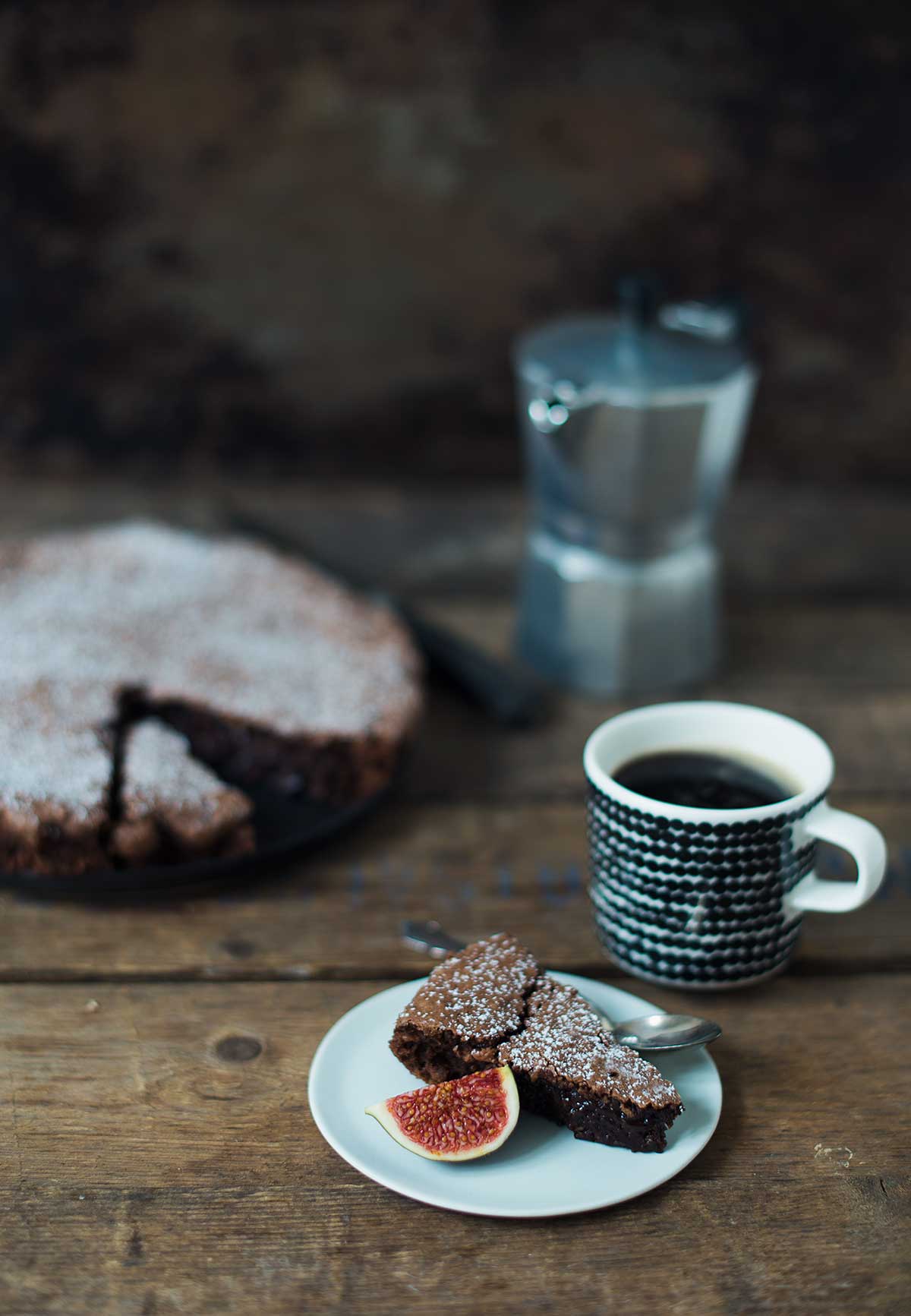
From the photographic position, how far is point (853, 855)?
1083 millimetres

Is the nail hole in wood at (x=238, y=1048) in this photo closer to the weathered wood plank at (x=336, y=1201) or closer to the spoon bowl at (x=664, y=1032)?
the weathered wood plank at (x=336, y=1201)

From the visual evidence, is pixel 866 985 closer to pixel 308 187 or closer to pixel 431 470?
pixel 431 470

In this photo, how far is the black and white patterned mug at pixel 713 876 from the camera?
104 centimetres

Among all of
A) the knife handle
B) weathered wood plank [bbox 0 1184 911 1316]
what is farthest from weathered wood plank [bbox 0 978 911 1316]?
the knife handle

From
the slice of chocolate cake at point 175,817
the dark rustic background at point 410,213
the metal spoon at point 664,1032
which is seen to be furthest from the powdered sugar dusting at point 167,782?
the dark rustic background at point 410,213

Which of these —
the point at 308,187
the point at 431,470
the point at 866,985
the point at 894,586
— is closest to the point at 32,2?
the point at 308,187

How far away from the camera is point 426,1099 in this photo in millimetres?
919

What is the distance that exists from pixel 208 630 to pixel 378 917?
1.56 feet

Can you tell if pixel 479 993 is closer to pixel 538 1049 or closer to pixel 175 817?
pixel 538 1049

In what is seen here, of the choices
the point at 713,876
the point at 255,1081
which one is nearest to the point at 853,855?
the point at 713,876

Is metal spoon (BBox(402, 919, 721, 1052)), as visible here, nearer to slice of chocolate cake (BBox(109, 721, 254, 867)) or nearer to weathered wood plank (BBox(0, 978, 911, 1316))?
weathered wood plank (BBox(0, 978, 911, 1316))

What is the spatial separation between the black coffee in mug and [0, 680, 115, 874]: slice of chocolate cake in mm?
496

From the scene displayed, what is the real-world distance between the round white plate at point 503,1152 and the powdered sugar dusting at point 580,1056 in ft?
0.14

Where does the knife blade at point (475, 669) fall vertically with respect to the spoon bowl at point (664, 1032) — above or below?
below
